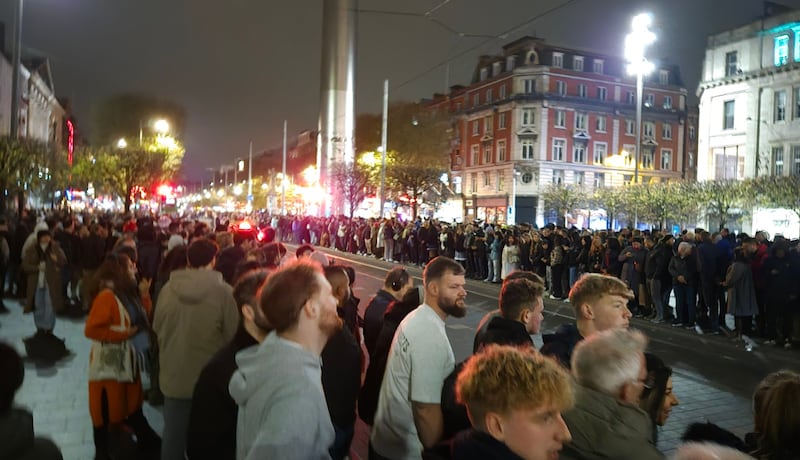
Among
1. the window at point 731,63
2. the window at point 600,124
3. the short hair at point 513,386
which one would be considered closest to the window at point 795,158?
the window at point 731,63

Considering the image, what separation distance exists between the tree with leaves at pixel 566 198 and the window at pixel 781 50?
14.9 metres

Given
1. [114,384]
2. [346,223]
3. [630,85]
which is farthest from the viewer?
[630,85]

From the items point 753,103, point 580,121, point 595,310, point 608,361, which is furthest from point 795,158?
point 608,361

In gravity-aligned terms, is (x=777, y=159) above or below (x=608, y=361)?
above

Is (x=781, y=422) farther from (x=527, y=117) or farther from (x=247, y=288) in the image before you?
(x=527, y=117)

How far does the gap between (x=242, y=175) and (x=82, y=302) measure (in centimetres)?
13453

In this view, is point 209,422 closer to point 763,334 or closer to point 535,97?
point 763,334

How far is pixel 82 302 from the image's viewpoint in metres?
12.7

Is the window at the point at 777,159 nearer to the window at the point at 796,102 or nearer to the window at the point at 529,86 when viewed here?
the window at the point at 796,102

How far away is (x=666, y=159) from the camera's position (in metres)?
68.8

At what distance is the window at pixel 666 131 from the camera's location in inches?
2670

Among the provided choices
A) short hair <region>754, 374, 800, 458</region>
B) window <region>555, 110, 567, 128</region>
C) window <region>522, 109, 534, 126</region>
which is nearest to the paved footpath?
short hair <region>754, 374, 800, 458</region>

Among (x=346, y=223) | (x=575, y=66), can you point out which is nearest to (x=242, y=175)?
(x=575, y=66)

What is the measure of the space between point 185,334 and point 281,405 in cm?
248
